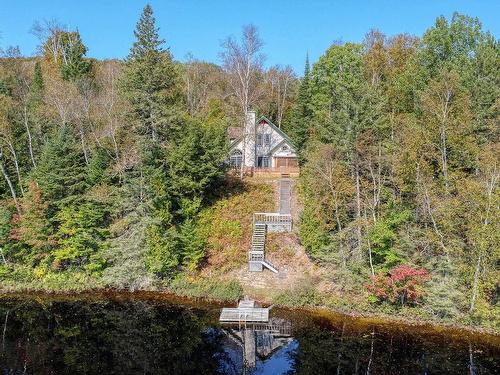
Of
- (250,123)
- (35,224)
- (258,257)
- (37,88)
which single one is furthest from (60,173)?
(250,123)

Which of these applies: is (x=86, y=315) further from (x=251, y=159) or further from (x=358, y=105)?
(x=251, y=159)

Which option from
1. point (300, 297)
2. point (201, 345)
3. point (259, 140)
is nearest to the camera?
point (201, 345)

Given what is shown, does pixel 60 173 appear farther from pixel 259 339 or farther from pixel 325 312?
pixel 325 312

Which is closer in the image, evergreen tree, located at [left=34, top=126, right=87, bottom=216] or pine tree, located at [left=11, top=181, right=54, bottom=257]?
pine tree, located at [left=11, top=181, right=54, bottom=257]

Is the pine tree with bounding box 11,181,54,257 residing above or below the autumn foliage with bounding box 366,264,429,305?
above

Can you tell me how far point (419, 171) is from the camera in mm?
28453

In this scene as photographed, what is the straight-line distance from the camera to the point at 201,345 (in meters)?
24.2

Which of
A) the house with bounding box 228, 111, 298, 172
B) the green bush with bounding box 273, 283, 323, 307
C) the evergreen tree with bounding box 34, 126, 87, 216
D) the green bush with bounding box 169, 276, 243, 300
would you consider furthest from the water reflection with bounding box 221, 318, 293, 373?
the house with bounding box 228, 111, 298, 172

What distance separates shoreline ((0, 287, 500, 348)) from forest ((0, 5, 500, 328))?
0.70 metres

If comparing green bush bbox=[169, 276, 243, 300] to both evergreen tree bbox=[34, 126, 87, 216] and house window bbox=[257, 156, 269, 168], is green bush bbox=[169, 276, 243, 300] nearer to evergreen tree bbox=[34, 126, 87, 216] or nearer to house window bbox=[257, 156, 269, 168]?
evergreen tree bbox=[34, 126, 87, 216]

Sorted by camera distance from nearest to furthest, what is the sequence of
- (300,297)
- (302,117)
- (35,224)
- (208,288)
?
(300,297) < (208,288) < (35,224) < (302,117)

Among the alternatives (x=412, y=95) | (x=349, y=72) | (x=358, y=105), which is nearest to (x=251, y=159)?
(x=349, y=72)

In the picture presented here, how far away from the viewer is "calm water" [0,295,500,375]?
70.8 ft

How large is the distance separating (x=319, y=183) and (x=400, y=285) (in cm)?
843
